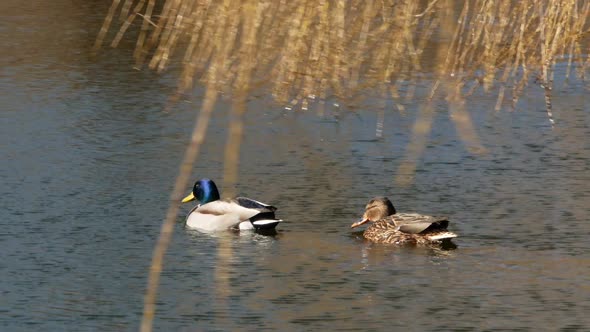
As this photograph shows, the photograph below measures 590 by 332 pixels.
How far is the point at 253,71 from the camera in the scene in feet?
10.3

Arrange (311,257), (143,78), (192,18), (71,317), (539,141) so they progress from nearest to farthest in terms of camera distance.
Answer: (192,18)
(71,317)
(311,257)
(539,141)
(143,78)

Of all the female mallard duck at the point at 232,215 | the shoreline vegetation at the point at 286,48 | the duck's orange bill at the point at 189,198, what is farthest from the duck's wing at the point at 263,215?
the shoreline vegetation at the point at 286,48

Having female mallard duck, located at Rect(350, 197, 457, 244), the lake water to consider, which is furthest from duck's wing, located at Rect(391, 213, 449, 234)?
the lake water

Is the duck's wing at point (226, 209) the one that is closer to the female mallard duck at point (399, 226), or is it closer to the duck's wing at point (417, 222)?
the female mallard duck at point (399, 226)

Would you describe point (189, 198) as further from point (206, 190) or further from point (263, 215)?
point (263, 215)

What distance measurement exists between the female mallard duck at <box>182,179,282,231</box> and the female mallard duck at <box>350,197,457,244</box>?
2.75ft

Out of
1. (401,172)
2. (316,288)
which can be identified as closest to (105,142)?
(401,172)

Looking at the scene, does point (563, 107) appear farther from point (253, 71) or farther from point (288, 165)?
point (253, 71)

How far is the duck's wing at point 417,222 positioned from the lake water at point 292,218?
0.24 m

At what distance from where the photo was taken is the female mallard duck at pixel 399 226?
1253 centimetres

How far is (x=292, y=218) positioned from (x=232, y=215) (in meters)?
0.78

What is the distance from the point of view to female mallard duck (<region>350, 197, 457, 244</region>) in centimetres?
1253

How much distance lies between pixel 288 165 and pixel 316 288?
A: 14.2 ft

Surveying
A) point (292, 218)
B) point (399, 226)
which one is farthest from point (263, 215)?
point (399, 226)
